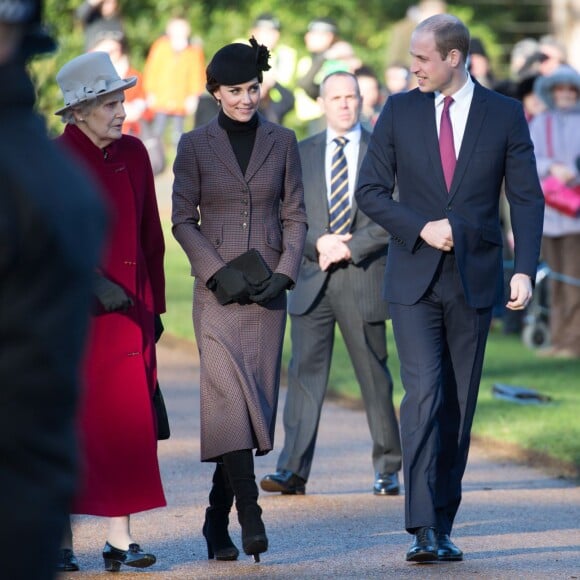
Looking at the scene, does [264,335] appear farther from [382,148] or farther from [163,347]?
[163,347]

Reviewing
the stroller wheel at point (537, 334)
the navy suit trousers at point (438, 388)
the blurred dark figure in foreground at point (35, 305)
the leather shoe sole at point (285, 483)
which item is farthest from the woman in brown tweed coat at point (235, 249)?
the stroller wheel at point (537, 334)

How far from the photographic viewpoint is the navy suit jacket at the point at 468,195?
6727 mm

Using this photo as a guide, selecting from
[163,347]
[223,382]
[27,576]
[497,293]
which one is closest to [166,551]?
[223,382]

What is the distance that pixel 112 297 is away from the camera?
6.00 m

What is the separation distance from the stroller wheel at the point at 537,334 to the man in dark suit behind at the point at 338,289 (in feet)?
19.8

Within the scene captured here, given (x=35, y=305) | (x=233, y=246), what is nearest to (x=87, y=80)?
(x=233, y=246)

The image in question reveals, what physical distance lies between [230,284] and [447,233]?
919 millimetres

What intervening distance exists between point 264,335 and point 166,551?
39.2 inches

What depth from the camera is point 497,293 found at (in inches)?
271

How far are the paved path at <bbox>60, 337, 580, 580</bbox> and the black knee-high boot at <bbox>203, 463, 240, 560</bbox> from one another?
7cm

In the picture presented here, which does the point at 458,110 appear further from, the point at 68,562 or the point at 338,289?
the point at 68,562

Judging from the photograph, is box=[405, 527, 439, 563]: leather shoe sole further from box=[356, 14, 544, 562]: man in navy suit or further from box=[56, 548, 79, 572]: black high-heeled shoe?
box=[56, 548, 79, 572]: black high-heeled shoe

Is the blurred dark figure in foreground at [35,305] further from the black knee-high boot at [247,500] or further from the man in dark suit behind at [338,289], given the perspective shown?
the man in dark suit behind at [338,289]

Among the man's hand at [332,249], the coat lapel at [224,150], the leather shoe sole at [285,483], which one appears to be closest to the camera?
the coat lapel at [224,150]
